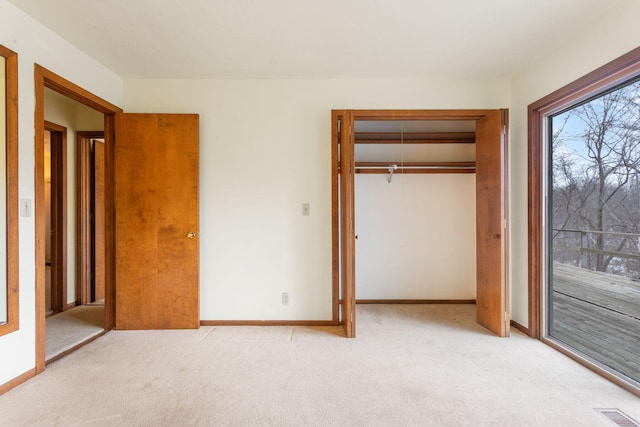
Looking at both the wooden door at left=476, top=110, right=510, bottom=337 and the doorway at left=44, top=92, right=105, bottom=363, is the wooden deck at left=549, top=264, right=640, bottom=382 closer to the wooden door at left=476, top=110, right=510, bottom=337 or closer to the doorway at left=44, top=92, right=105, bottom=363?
the wooden door at left=476, top=110, right=510, bottom=337

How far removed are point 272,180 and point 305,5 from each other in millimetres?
1561

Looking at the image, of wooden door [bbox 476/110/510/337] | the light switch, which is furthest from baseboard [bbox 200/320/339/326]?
the light switch

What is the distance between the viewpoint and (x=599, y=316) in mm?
2828

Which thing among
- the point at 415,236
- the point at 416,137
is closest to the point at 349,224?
the point at 415,236

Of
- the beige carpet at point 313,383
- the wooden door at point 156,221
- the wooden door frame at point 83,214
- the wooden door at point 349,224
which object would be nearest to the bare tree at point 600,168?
the beige carpet at point 313,383

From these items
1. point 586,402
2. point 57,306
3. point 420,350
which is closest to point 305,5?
point 420,350

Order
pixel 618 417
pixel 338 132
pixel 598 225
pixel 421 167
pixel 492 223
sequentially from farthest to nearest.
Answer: pixel 421 167
pixel 338 132
pixel 492 223
pixel 598 225
pixel 618 417

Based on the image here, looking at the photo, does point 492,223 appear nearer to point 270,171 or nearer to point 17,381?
point 270,171

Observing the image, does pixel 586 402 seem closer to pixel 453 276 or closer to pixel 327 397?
pixel 327 397

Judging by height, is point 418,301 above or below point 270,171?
below

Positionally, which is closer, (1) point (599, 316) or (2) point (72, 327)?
(1) point (599, 316)

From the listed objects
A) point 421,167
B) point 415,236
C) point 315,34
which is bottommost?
point 415,236

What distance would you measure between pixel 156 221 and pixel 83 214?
150cm

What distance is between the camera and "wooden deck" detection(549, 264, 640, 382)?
2354mm
